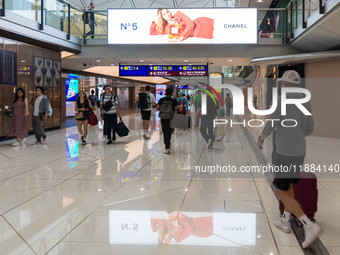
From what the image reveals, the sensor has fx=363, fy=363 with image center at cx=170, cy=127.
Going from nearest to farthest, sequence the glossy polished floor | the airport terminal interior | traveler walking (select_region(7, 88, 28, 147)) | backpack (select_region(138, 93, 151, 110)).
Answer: the glossy polished floor → the airport terminal interior → traveler walking (select_region(7, 88, 28, 147)) → backpack (select_region(138, 93, 151, 110))

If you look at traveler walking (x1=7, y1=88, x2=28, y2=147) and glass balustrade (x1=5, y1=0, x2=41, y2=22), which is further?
glass balustrade (x1=5, y1=0, x2=41, y2=22)

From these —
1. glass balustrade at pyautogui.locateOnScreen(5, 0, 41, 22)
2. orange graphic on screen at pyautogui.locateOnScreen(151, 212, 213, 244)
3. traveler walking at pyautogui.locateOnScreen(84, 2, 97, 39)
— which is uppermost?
traveler walking at pyautogui.locateOnScreen(84, 2, 97, 39)

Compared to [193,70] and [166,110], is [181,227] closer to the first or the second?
[166,110]

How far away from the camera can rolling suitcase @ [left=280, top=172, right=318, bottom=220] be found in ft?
13.4

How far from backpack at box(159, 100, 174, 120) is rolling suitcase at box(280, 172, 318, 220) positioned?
553 cm

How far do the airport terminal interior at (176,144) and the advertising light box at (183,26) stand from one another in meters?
0.05

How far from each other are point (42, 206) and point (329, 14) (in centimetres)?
829

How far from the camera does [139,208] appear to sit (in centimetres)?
478

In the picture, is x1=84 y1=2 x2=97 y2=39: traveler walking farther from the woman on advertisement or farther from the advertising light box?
the woman on advertisement

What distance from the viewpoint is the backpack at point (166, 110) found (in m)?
9.40

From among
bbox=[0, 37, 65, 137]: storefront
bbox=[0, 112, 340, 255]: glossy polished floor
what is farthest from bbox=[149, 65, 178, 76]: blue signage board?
bbox=[0, 112, 340, 255]: glossy polished floor

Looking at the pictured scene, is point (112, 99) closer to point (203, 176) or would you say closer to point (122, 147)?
point (122, 147)

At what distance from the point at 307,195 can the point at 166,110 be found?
5695 mm

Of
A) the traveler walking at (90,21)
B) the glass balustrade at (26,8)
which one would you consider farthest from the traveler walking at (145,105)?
the traveler walking at (90,21)
